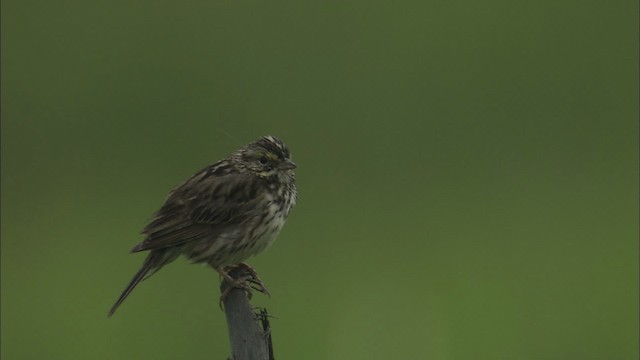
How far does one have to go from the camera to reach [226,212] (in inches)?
344

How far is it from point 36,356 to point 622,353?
194 inches

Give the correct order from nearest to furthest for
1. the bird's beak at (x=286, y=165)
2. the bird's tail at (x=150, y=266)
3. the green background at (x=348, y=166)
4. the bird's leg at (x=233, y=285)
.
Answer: the bird's leg at (x=233, y=285)
the bird's tail at (x=150, y=266)
the bird's beak at (x=286, y=165)
the green background at (x=348, y=166)

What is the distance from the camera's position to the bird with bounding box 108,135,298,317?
28.1ft

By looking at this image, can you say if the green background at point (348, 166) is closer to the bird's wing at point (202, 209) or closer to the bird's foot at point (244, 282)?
the bird's wing at point (202, 209)

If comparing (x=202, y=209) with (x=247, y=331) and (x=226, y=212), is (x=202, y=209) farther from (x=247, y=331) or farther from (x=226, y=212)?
(x=247, y=331)

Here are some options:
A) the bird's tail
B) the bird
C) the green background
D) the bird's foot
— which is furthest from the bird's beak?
the bird's tail

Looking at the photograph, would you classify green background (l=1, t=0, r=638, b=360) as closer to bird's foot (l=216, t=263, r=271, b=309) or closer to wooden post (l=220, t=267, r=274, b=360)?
bird's foot (l=216, t=263, r=271, b=309)

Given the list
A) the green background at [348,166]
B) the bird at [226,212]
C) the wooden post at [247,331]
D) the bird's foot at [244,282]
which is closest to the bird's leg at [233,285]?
the bird's foot at [244,282]

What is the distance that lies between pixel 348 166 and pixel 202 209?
7564 millimetres

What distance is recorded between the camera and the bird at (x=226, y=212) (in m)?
8.58

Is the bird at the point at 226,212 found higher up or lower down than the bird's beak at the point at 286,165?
lower down

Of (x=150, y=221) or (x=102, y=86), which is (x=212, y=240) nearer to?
(x=150, y=221)

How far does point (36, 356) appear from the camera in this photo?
12172mm

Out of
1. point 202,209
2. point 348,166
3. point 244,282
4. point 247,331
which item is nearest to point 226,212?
point 202,209
